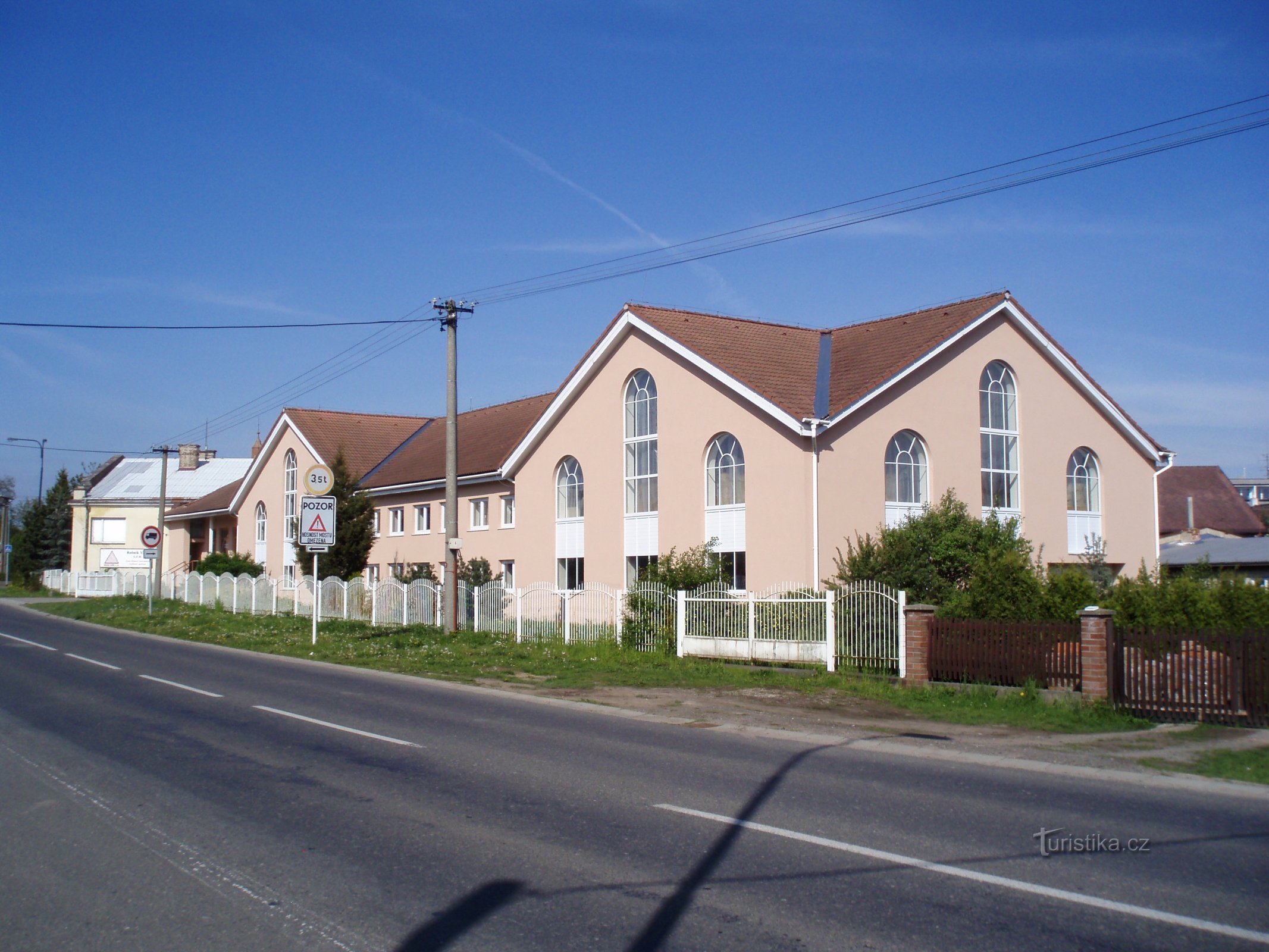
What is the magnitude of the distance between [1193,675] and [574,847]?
940 centimetres

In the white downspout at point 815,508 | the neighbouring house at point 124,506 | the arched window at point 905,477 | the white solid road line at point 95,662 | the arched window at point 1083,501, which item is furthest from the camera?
the neighbouring house at point 124,506

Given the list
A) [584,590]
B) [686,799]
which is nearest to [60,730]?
[686,799]

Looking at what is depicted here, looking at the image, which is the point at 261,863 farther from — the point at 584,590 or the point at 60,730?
the point at 584,590

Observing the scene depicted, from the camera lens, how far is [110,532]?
219ft

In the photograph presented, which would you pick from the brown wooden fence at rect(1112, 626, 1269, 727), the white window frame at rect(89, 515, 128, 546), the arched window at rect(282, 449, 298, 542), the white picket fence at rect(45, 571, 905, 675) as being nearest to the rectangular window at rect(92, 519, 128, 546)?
the white window frame at rect(89, 515, 128, 546)

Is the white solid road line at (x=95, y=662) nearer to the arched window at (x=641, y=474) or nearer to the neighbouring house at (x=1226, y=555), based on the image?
the arched window at (x=641, y=474)

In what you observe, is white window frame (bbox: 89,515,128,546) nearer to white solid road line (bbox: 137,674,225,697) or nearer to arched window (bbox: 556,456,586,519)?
arched window (bbox: 556,456,586,519)

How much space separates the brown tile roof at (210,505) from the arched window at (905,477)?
33.9 metres

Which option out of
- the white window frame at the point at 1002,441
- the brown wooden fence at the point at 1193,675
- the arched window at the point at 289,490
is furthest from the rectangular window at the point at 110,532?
the brown wooden fence at the point at 1193,675

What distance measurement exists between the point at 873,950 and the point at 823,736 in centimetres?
733

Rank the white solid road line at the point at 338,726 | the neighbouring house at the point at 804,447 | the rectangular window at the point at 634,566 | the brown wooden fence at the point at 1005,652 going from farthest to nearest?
1. the rectangular window at the point at 634,566
2. the neighbouring house at the point at 804,447
3. the brown wooden fence at the point at 1005,652
4. the white solid road line at the point at 338,726

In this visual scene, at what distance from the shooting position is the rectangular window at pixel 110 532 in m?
66.6

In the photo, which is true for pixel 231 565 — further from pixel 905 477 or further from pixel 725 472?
pixel 905 477

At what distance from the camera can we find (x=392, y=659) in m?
21.4
